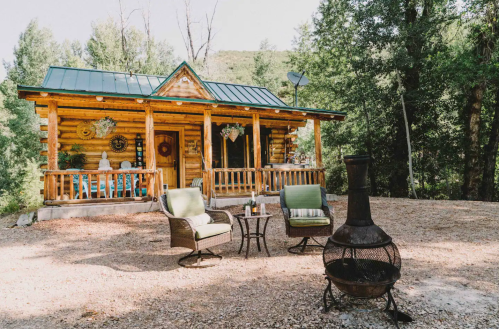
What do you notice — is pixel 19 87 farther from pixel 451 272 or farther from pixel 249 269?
pixel 451 272

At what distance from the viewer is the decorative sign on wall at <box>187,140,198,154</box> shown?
10.8 meters

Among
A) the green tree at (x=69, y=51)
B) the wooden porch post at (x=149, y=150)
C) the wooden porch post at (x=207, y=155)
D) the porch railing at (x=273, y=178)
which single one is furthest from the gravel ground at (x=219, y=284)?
the green tree at (x=69, y=51)

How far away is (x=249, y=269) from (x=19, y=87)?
20.6 feet

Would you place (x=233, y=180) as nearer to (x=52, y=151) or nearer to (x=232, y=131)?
(x=232, y=131)

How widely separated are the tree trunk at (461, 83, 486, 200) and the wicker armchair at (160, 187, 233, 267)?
1064 centimetres

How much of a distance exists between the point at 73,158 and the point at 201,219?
673cm

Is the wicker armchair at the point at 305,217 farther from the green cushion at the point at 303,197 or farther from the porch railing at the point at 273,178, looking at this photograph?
the porch railing at the point at 273,178

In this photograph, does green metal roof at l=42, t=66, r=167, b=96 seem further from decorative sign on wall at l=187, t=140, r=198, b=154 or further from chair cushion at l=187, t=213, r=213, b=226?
chair cushion at l=187, t=213, r=213, b=226

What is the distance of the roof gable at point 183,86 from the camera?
7.99 metres

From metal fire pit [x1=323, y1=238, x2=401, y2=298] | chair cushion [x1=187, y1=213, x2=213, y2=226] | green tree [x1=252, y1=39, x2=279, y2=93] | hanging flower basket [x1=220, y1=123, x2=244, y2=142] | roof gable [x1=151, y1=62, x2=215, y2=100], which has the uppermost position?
green tree [x1=252, y1=39, x2=279, y2=93]

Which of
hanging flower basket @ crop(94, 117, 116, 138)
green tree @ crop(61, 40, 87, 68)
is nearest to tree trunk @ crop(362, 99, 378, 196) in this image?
hanging flower basket @ crop(94, 117, 116, 138)

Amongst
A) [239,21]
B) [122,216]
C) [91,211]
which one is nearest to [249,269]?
[122,216]

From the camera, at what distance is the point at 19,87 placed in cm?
632

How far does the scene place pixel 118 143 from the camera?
387 inches
